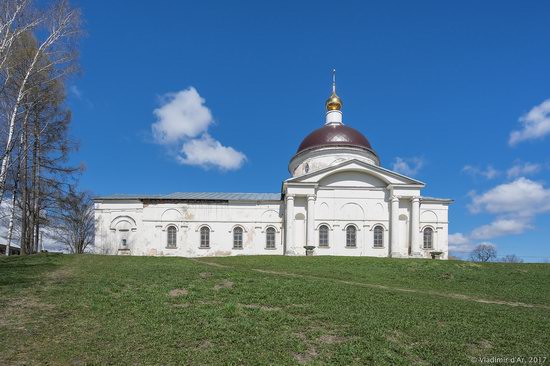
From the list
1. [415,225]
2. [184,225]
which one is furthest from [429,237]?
[184,225]

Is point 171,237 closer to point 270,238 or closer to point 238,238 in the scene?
point 238,238

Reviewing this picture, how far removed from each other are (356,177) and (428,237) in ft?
25.2

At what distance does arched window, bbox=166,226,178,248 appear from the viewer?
31391 mm

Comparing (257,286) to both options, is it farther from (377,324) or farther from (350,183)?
(350,183)

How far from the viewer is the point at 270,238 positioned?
31641 millimetres

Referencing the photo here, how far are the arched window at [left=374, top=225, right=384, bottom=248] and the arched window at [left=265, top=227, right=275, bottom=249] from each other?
819 centimetres

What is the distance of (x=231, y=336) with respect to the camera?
24.9ft

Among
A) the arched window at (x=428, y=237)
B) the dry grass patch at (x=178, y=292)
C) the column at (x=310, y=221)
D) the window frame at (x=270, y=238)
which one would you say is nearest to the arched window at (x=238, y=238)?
the window frame at (x=270, y=238)

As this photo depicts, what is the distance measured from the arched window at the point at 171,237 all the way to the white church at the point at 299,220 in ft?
0.27

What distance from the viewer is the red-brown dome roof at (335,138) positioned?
34.3 metres

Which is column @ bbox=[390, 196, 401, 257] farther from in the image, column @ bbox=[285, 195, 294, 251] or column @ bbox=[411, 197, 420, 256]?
column @ bbox=[285, 195, 294, 251]

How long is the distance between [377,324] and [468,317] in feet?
8.83

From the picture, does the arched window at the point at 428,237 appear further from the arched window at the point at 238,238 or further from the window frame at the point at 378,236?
the arched window at the point at 238,238

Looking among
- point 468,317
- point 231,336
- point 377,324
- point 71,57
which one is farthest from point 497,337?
point 71,57
